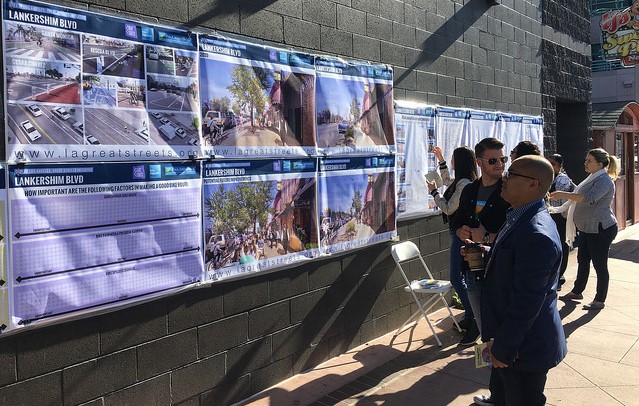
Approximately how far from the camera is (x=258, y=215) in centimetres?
403

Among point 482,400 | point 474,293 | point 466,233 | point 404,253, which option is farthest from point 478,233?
point 404,253

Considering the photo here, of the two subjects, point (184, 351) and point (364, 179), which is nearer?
point (184, 351)

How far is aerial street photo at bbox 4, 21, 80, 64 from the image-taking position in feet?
8.96

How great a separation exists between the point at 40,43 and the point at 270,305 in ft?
7.71

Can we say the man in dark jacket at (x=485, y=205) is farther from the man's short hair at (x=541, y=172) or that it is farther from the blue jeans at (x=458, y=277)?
the man's short hair at (x=541, y=172)

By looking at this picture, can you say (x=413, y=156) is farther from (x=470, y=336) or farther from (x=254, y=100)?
(x=254, y=100)

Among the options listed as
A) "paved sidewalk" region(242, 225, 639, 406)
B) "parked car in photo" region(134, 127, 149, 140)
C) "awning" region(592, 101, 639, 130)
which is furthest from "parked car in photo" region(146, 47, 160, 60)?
"awning" region(592, 101, 639, 130)

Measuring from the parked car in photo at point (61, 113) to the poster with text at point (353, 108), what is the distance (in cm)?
210

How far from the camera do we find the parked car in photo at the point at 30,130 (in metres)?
2.77

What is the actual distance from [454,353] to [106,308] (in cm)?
315

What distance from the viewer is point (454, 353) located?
16.3 ft

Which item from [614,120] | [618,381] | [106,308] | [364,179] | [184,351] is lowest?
[618,381]

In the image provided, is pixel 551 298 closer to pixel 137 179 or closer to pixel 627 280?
pixel 137 179

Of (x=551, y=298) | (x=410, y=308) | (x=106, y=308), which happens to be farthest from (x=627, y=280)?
(x=106, y=308)
